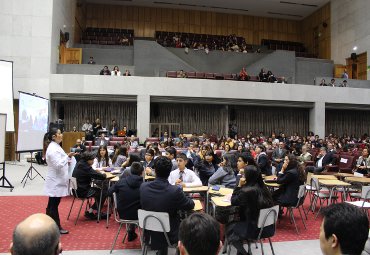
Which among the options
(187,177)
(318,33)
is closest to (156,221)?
(187,177)

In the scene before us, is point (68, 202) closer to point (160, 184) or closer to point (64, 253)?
point (64, 253)

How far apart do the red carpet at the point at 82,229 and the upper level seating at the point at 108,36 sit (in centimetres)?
1635

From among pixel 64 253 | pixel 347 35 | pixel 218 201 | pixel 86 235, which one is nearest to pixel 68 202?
pixel 86 235

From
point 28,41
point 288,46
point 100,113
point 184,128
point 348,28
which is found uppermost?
point 348,28

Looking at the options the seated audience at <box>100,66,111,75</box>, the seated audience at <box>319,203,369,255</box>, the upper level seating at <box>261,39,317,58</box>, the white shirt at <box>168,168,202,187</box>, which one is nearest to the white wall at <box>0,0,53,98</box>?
the seated audience at <box>100,66,111,75</box>

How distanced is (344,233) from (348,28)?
80.6 ft

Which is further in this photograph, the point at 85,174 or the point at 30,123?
the point at 30,123

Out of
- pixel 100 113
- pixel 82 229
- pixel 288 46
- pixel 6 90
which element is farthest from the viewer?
pixel 288 46

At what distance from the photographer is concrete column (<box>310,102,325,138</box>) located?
1953 cm

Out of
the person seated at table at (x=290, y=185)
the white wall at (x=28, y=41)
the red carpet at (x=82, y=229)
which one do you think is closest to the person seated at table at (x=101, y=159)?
the red carpet at (x=82, y=229)

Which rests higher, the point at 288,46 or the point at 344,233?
the point at 288,46

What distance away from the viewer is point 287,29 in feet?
94.2

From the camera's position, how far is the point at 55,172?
16.6 ft

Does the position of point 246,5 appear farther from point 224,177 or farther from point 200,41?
point 224,177
